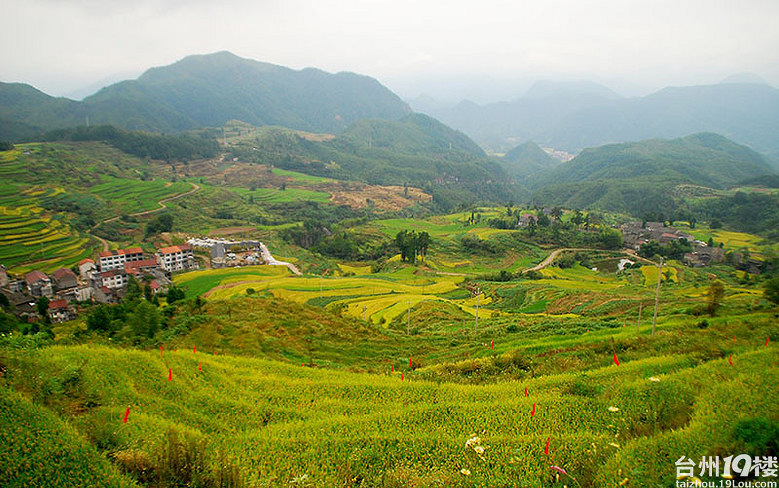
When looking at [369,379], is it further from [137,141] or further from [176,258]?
[137,141]

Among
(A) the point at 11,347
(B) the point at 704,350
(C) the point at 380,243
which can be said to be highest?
(A) the point at 11,347

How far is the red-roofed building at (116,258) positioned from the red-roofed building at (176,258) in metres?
3.75

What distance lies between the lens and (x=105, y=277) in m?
54.5

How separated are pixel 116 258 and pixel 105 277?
298 inches

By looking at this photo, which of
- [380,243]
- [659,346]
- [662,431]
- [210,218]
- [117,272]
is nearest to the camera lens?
[662,431]

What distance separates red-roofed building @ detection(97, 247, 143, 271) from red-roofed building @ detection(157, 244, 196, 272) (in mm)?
3752

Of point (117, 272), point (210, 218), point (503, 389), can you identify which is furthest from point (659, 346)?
point (210, 218)

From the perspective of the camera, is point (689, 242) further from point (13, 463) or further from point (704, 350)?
point (13, 463)

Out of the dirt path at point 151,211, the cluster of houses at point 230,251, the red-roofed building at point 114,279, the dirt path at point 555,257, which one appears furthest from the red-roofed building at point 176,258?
the dirt path at point 555,257

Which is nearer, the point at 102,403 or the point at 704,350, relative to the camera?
the point at 102,403

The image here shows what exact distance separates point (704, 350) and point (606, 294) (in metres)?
32.0

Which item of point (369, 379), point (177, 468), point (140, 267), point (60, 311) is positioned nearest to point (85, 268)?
point (140, 267)

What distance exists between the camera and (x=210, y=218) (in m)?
99.6

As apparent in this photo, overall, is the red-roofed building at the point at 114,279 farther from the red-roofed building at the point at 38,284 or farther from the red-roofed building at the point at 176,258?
the red-roofed building at the point at 176,258
